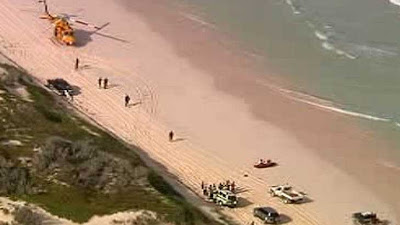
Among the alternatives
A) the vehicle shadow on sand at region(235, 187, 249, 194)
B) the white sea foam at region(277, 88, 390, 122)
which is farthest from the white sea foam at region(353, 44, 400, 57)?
the vehicle shadow on sand at region(235, 187, 249, 194)

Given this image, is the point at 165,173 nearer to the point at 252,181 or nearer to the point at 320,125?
the point at 252,181

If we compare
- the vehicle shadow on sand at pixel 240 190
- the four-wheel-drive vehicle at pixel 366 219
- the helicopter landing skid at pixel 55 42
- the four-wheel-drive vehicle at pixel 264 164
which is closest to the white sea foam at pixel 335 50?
the four-wheel-drive vehicle at pixel 264 164

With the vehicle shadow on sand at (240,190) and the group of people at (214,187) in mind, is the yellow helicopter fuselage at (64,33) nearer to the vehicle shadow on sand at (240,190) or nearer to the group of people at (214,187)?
the group of people at (214,187)

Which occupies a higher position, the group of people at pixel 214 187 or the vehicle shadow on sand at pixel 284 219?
the group of people at pixel 214 187

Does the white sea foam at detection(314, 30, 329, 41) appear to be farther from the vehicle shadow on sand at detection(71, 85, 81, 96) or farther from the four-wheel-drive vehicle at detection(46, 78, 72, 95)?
the four-wheel-drive vehicle at detection(46, 78, 72, 95)

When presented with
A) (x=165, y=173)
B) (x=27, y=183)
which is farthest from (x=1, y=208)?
(x=165, y=173)
